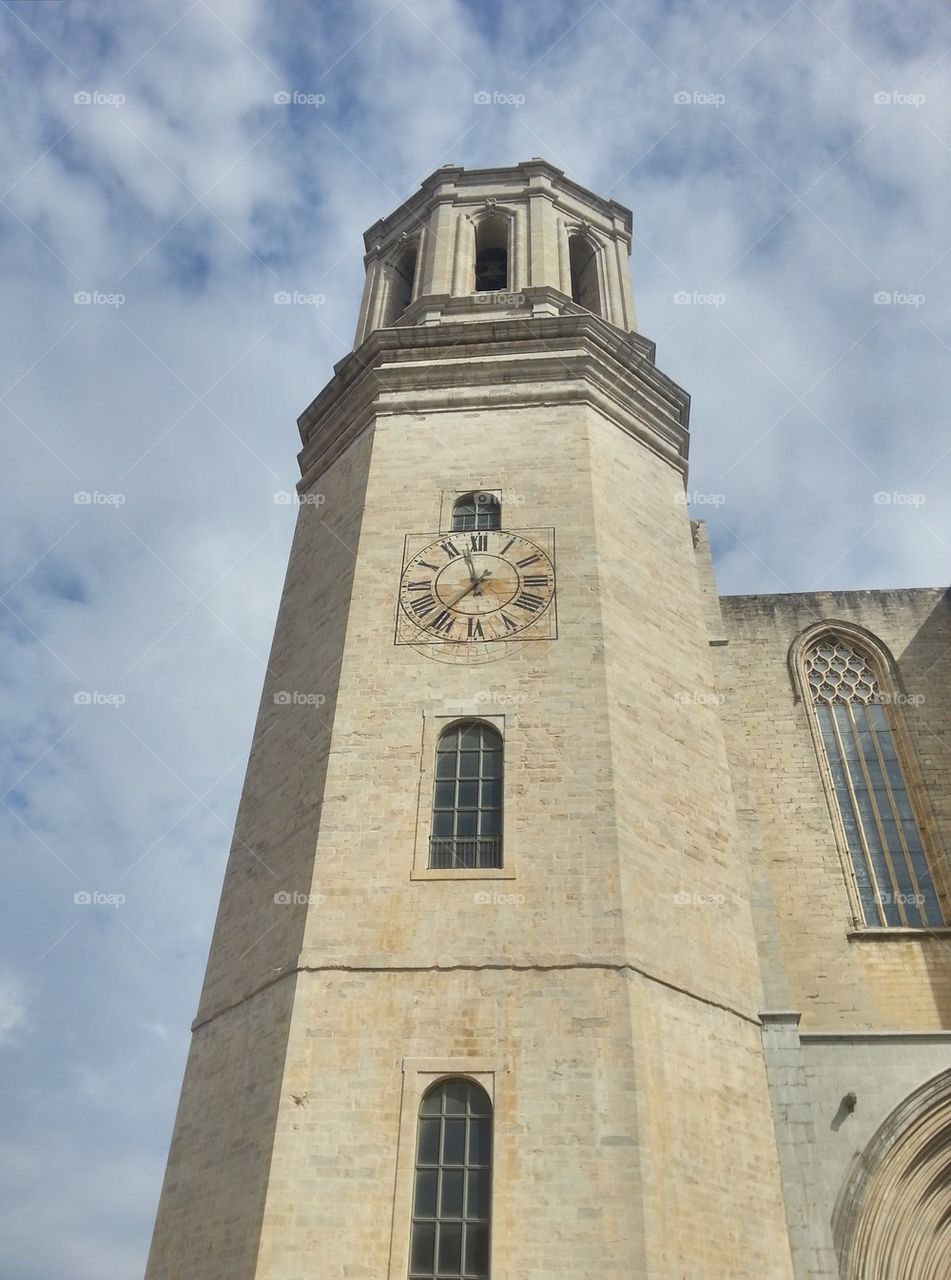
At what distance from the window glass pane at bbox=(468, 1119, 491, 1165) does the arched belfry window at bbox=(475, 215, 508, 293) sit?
46.0 ft

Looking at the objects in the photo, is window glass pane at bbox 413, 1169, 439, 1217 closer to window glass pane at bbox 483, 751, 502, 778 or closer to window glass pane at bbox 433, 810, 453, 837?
window glass pane at bbox 433, 810, 453, 837

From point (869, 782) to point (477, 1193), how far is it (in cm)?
790

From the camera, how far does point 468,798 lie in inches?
434

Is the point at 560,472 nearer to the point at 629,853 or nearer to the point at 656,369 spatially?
the point at 656,369

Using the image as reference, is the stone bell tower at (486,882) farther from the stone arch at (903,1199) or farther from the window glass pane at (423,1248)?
the stone arch at (903,1199)

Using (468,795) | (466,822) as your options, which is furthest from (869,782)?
(466,822)

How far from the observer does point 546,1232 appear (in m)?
8.38

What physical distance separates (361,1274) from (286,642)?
753cm

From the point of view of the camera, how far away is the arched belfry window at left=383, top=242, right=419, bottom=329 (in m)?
18.5

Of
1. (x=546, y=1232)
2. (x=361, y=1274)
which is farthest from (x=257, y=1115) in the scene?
(x=546, y=1232)

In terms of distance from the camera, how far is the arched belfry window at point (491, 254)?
1888 cm

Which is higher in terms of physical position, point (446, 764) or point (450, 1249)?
point (446, 764)

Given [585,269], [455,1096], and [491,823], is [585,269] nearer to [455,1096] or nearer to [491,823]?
[491,823]

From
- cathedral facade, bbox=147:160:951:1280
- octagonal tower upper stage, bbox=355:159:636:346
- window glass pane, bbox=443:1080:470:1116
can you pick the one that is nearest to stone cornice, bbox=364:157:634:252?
octagonal tower upper stage, bbox=355:159:636:346
